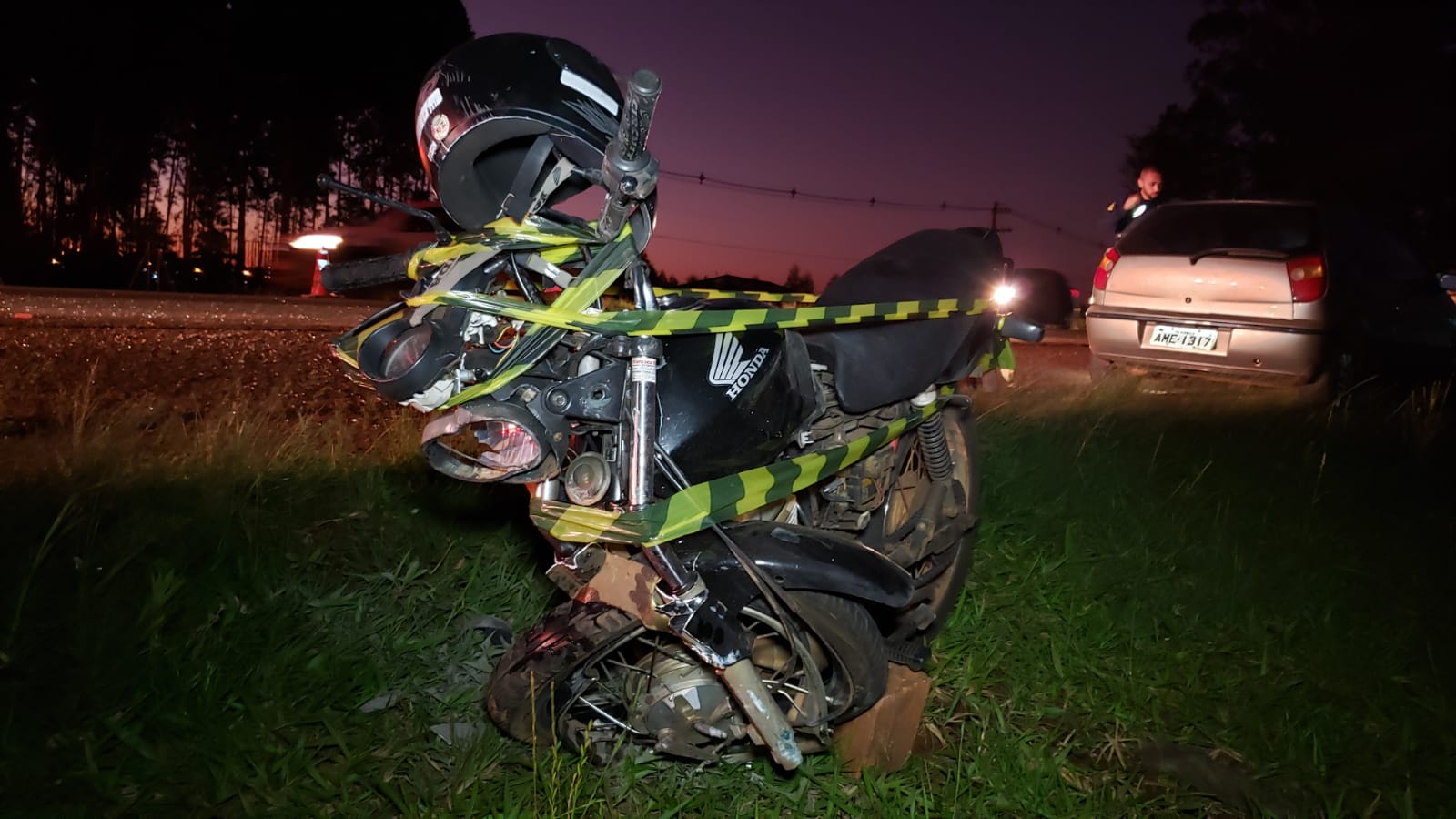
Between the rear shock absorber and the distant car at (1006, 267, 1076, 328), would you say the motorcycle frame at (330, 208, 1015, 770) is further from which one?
the distant car at (1006, 267, 1076, 328)

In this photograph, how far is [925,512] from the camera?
3143 millimetres

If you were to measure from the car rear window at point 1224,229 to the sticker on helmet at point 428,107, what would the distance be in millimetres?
Answer: 6051

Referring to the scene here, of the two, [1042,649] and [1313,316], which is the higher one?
[1313,316]

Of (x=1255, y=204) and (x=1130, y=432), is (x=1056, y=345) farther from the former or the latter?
(x=1130, y=432)

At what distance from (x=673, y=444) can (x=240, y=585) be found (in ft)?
5.81

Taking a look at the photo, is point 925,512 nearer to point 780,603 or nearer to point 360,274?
point 780,603

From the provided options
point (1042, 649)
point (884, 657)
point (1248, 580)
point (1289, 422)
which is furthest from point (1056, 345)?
point (884, 657)

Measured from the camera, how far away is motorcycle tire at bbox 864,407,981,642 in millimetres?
3100

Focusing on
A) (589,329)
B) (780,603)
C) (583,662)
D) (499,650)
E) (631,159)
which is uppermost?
(631,159)

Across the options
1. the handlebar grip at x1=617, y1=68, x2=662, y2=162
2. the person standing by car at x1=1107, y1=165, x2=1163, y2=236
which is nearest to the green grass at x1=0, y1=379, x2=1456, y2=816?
the handlebar grip at x1=617, y1=68, x2=662, y2=162

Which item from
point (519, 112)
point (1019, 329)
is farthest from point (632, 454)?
point (1019, 329)

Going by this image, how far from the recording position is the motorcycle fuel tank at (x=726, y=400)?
2119 millimetres

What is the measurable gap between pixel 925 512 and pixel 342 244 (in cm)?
700

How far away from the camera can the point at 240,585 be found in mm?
2990
